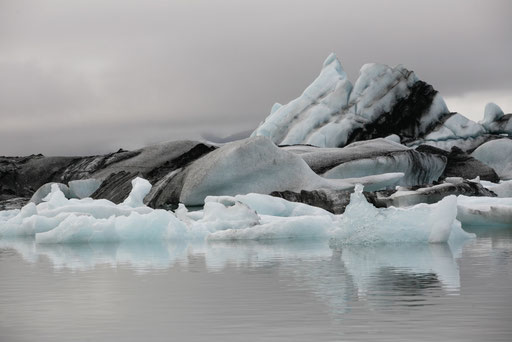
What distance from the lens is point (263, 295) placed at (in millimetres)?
7094

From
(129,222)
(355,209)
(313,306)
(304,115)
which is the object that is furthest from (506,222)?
(304,115)

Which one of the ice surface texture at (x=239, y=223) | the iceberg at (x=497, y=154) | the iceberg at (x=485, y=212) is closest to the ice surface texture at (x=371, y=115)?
the iceberg at (x=497, y=154)

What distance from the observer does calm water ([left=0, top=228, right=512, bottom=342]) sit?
5.39m

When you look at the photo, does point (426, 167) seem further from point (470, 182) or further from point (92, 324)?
point (92, 324)

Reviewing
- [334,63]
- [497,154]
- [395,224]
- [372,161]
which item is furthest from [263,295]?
[334,63]

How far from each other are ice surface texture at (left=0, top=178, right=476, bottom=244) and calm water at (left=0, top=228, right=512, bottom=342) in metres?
0.95

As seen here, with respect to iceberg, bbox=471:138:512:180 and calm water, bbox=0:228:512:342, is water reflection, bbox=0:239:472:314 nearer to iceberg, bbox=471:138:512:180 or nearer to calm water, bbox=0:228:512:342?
calm water, bbox=0:228:512:342

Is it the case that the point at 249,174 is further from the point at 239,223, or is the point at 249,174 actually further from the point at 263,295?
the point at 263,295

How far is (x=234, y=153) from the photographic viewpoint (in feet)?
74.0

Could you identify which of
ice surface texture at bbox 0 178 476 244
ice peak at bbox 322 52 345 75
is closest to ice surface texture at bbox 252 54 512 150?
ice peak at bbox 322 52 345 75

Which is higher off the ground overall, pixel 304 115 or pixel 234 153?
pixel 304 115

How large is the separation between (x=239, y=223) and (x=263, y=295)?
341 inches

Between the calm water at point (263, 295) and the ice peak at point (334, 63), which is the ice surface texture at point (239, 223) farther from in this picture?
the ice peak at point (334, 63)

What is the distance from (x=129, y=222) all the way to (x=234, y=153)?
7565 mm
